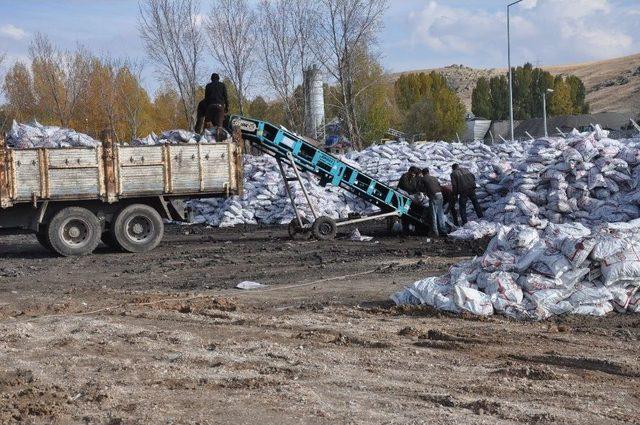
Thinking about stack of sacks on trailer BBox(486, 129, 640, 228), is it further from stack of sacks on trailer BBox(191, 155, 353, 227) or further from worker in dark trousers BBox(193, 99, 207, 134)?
worker in dark trousers BBox(193, 99, 207, 134)

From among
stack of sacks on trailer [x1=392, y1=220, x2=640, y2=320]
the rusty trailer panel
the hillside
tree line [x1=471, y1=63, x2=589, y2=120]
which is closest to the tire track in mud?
stack of sacks on trailer [x1=392, y1=220, x2=640, y2=320]

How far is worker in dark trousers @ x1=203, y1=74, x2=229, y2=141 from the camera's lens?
727 inches

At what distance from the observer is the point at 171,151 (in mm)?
17844

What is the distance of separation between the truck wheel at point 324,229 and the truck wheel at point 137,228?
3.09 m

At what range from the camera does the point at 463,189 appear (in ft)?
66.7

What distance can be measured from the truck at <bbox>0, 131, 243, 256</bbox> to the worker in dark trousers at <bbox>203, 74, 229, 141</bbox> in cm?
54

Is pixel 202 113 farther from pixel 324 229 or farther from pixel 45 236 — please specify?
pixel 45 236

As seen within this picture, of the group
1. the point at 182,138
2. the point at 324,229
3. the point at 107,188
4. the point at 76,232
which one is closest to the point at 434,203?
the point at 324,229

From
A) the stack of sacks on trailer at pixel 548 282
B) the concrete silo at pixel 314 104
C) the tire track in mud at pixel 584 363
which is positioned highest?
the concrete silo at pixel 314 104

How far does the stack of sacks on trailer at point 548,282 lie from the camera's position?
10.2 metres

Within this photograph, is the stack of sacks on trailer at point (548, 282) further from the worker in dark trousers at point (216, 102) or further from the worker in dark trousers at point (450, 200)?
the worker in dark trousers at point (450, 200)

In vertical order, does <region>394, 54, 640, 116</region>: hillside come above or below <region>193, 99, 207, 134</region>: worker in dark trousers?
above

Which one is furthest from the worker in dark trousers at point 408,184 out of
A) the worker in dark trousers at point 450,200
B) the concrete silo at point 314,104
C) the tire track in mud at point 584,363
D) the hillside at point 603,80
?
the hillside at point 603,80

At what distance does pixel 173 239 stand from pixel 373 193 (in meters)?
4.70
